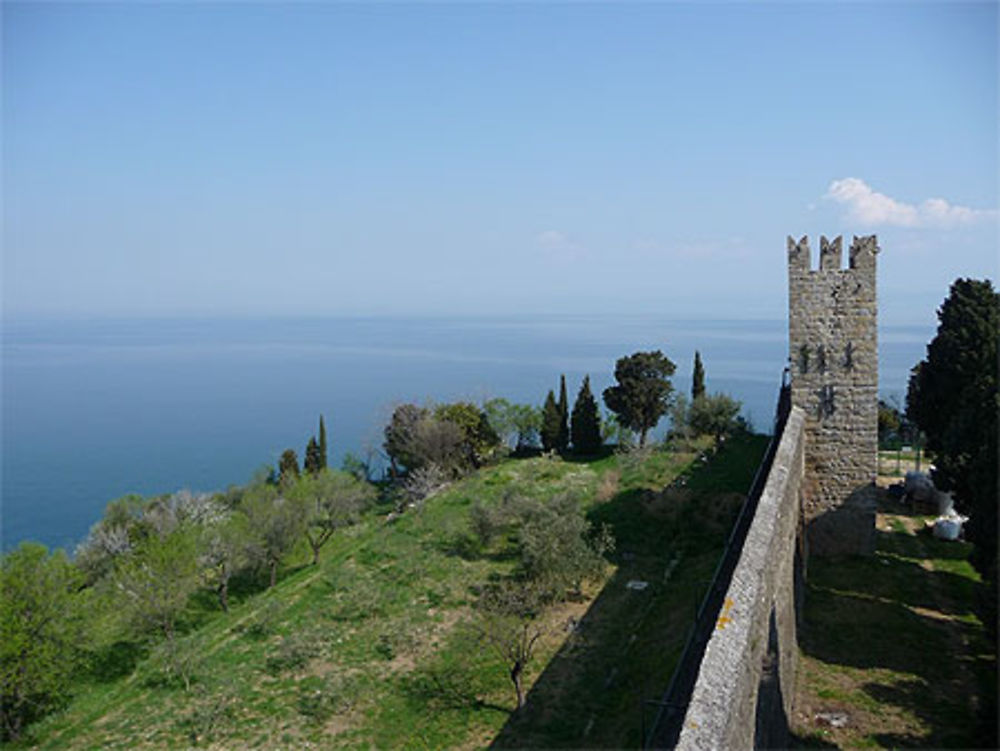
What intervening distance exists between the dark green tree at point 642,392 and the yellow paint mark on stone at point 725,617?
107 feet

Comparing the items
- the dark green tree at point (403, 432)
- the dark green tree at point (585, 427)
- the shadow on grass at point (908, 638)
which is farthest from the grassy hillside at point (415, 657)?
the dark green tree at point (585, 427)

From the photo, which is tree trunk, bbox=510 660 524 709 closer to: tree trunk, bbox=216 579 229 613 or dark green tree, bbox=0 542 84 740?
dark green tree, bbox=0 542 84 740

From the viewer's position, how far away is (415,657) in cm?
1567

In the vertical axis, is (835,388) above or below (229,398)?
above

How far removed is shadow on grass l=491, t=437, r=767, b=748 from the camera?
40.5 ft

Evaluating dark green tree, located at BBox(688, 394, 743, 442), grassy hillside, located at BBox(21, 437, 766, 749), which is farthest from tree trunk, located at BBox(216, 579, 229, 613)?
dark green tree, located at BBox(688, 394, 743, 442)

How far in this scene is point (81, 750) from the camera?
1316cm

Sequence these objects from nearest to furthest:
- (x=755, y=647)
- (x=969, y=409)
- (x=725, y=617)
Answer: (x=725, y=617), (x=755, y=647), (x=969, y=409)

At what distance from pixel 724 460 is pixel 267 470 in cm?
2843

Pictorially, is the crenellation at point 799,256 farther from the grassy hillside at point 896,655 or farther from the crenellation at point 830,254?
the grassy hillside at point 896,655

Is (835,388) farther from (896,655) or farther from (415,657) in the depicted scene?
(415,657)

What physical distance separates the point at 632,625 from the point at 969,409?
8995mm

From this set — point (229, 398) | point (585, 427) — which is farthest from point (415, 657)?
point (229, 398)

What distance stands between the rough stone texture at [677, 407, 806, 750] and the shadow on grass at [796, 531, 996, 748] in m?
1.40
